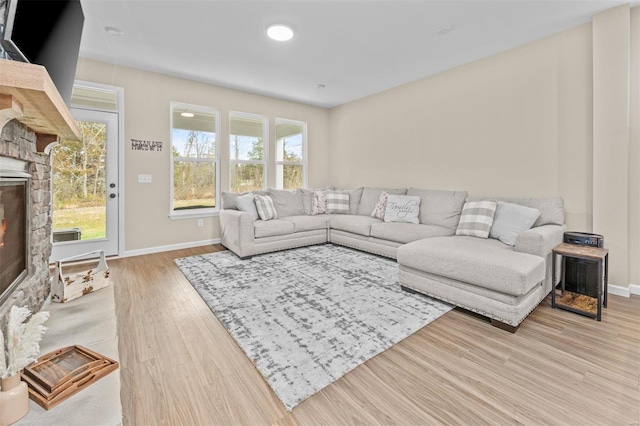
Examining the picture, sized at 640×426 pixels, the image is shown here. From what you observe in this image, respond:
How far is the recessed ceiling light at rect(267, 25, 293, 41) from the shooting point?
9.86 ft

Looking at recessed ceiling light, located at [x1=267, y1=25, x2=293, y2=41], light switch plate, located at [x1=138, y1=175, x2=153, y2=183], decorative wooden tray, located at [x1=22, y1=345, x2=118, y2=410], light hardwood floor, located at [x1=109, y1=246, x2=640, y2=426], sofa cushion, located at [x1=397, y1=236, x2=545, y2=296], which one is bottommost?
light hardwood floor, located at [x1=109, y1=246, x2=640, y2=426]

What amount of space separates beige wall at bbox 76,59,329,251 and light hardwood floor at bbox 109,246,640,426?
2.25 m

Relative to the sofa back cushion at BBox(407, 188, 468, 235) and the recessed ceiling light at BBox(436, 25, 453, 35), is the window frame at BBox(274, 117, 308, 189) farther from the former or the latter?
the recessed ceiling light at BBox(436, 25, 453, 35)

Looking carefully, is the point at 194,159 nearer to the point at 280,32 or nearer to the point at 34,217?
the point at 280,32

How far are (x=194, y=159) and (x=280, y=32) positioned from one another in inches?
98.6

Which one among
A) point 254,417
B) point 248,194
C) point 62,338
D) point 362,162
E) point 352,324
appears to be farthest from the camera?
point 362,162

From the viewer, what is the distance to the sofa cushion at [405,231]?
362 cm

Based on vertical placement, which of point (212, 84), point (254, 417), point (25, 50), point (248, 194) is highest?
point (212, 84)

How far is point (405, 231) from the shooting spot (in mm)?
3748

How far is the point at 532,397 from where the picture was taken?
1.45 metres

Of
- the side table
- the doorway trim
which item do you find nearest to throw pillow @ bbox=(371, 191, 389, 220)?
the side table

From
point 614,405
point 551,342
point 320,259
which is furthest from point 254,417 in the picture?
point 320,259

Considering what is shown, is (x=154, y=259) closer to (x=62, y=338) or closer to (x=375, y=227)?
(x=62, y=338)

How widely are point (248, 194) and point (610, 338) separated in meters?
4.17
